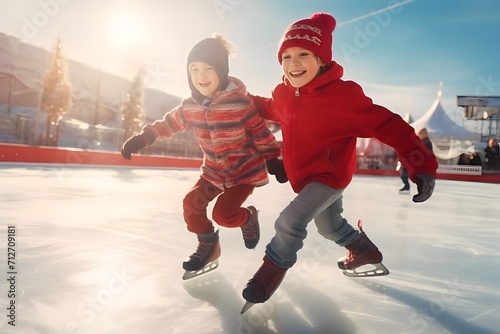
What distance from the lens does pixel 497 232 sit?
122 inches

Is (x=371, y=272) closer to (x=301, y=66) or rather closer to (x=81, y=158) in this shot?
(x=301, y=66)

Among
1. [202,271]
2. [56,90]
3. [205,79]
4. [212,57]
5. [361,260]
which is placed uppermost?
[56,90]

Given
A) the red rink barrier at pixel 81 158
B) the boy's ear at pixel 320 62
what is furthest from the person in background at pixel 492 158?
the boy's ear at pixel 320 62

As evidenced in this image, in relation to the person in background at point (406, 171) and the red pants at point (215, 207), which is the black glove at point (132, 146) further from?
the person in background at point (406, 171)

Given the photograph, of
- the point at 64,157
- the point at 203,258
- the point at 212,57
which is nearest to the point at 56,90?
the point at 64,157

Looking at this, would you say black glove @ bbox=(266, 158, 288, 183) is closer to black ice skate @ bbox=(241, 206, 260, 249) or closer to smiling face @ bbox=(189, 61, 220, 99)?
black ice skate @ bbox=(241, 206, 260, 249)

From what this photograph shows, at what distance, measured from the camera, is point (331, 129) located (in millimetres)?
1521

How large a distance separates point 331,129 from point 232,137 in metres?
0.48

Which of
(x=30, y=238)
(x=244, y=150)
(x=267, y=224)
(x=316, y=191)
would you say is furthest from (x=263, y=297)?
(x=267, y=224)

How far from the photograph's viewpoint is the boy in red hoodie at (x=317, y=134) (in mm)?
1401

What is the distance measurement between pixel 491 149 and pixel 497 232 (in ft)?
34.4

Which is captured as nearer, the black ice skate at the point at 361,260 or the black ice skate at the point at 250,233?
the black ice skate at the point at 361,260

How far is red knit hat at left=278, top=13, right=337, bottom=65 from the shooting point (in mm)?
1563

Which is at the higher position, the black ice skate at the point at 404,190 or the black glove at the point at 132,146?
the black glove at the point at 132,146
